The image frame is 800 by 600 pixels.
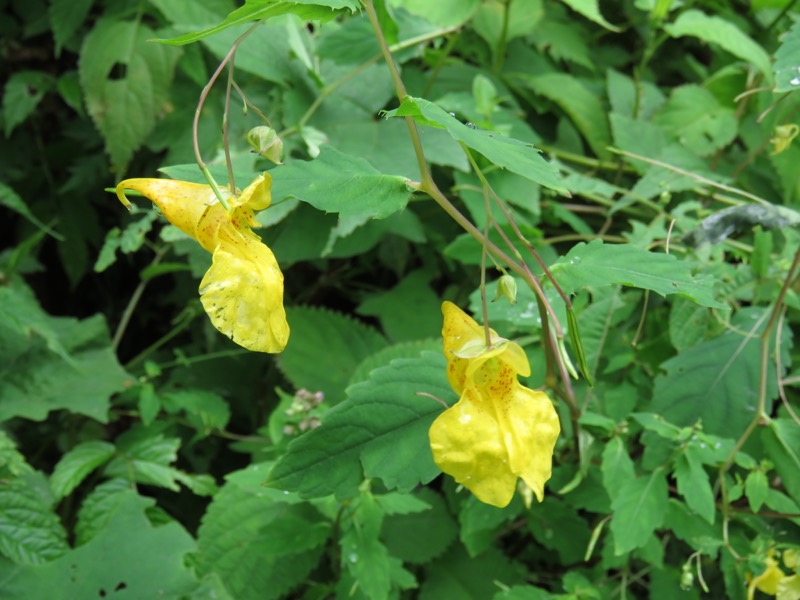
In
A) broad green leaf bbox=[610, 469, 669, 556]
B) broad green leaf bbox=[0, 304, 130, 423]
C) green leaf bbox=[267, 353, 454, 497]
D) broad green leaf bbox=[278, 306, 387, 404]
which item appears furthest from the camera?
broad green leaf bbox=[278, 306, 387, 404]

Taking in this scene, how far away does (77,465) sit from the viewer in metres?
1.36

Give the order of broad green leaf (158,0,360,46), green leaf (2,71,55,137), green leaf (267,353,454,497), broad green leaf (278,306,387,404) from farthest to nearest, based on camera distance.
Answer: green leaf (2,71,55,137) → broad green leaf (278,306,387,404) → green leaf (267,353,454,497) → broad green leaf (158,0,360,46)

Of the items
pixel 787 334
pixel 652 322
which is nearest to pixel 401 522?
pixel 652 322

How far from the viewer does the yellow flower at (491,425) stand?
72 centimetres

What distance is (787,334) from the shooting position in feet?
4.03

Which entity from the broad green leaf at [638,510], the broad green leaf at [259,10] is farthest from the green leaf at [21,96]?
the broad green leaf at [638,510]

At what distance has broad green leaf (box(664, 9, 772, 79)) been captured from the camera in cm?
161

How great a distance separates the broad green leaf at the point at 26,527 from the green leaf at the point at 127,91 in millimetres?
744

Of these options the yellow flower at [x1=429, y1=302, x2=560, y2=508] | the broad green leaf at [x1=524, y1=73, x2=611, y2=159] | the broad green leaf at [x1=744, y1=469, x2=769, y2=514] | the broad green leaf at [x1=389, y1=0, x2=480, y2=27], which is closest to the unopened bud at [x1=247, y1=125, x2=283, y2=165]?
the yellow flower at [x1=429, y1=302, x2=560, y2=508]

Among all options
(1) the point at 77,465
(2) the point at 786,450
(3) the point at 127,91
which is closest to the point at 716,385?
(2) the point at 786,450

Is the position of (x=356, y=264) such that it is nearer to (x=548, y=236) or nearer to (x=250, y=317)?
(x=548, y=236)

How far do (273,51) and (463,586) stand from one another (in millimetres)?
1129

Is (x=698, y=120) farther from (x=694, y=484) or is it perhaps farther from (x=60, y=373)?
(x=60, y=373)

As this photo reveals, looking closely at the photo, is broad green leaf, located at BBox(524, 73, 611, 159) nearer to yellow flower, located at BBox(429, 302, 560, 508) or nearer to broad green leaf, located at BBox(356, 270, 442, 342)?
broad green leaf, located at BBox(356, 270, 442, 342)
